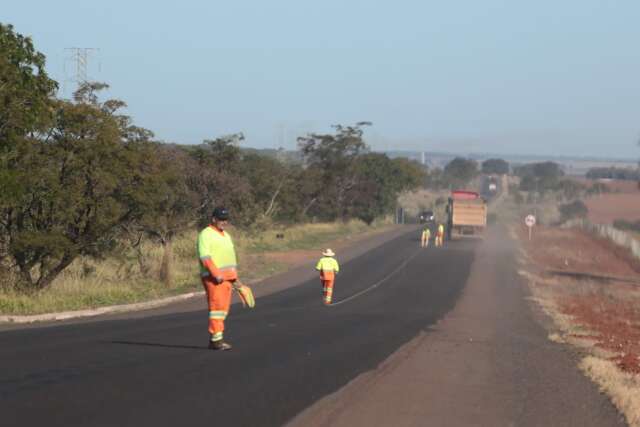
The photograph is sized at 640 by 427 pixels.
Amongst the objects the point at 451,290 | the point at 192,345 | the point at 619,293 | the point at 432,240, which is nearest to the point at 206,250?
the point at 192,345

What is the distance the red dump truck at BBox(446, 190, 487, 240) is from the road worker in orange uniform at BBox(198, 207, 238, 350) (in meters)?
61.2

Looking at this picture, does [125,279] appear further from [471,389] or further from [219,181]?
[471,389]

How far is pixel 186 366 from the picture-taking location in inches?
431

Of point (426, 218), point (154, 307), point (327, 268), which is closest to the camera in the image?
point (154, 307)

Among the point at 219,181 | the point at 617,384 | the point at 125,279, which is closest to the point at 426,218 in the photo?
the point at 219,181

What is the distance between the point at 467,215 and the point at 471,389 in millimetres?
62280

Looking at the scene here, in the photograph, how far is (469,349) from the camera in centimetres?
1557

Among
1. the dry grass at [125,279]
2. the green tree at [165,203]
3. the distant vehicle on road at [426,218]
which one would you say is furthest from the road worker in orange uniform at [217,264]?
the distant vehicle on road at [426,218]

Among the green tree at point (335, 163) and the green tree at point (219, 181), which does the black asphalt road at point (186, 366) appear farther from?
the green tree at point (335, 163)

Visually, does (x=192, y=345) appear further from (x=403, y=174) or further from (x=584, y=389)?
(x=403, y=174)

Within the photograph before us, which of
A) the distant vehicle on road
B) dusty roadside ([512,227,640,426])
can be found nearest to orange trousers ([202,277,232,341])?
dusty roadside ([512,227,640,426])

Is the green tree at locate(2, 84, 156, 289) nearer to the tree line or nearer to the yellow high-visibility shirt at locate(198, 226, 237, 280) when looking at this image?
the tree line

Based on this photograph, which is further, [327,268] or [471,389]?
[327,268]

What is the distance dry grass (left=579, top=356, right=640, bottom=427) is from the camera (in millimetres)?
10149
